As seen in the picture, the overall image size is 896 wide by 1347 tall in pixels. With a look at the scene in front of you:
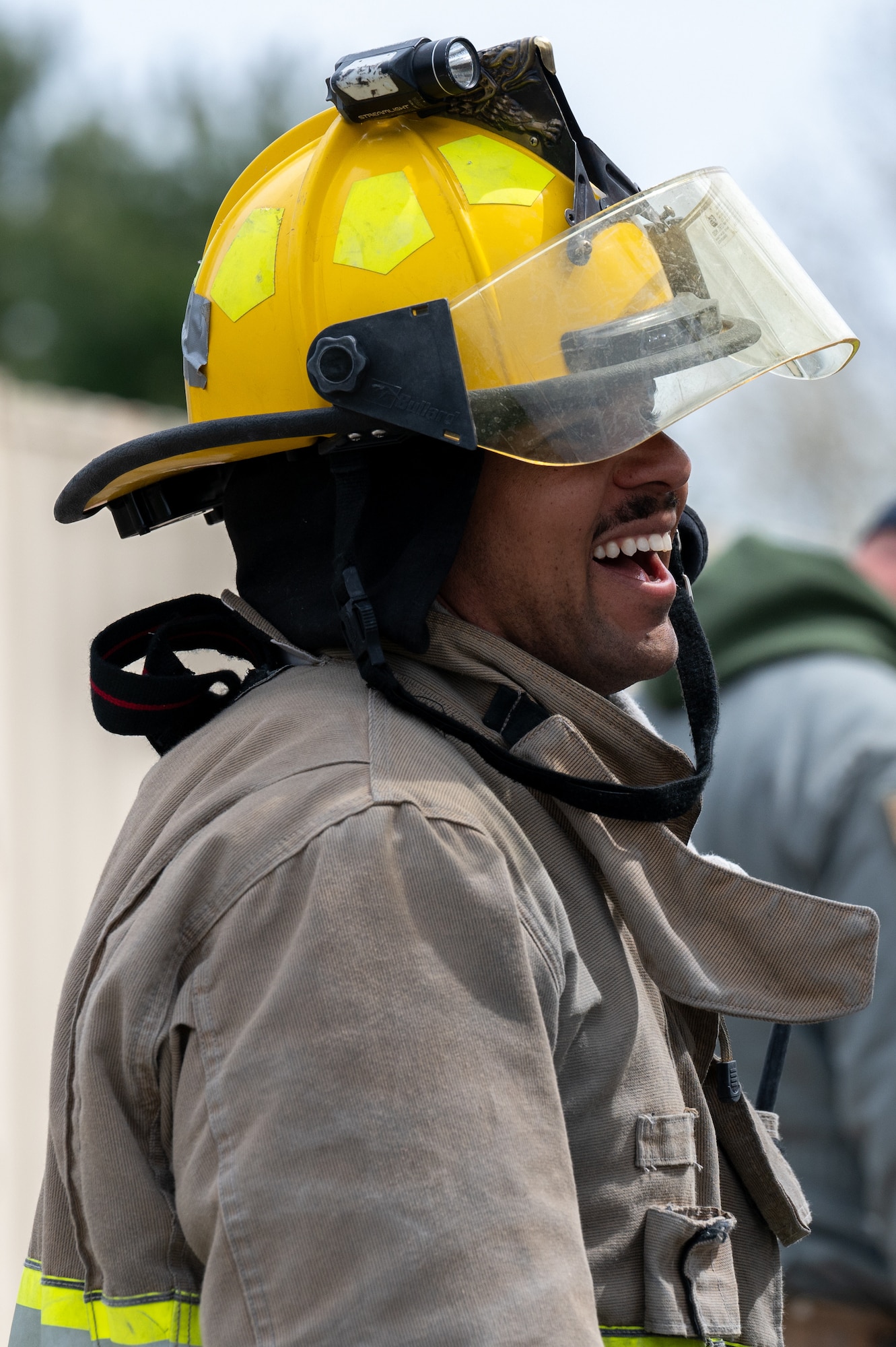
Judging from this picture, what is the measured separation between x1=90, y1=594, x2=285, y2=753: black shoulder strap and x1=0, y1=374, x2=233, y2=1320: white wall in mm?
3057

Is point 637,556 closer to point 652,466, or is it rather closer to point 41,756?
point 652,466

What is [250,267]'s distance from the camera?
1962 mm

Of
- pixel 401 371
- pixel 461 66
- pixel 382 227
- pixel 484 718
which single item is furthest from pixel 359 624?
pixel 461 66

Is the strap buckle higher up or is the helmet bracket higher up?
the helmet bracket

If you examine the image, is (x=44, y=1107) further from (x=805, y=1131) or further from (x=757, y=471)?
(x=757, y=471)

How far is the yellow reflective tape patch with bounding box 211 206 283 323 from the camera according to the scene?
6.37 ft

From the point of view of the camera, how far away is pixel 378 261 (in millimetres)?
1863

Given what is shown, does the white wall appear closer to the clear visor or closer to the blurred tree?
the clear visor

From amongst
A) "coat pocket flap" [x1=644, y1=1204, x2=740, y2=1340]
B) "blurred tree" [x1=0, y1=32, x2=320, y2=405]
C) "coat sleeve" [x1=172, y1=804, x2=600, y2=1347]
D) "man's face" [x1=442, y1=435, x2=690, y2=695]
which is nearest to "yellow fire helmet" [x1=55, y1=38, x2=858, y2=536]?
"man's face" [x1=442, y1=435, x2=690, y2=695]

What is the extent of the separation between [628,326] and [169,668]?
0.74 meters

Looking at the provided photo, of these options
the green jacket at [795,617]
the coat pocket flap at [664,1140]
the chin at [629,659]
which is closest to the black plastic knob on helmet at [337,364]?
the chin at [629,659]

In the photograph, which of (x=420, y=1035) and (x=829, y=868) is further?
(x=829, y=868)

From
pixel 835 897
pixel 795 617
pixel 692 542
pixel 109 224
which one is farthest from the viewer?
pixel 109 224

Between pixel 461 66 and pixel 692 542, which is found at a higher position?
pixel 461 66
